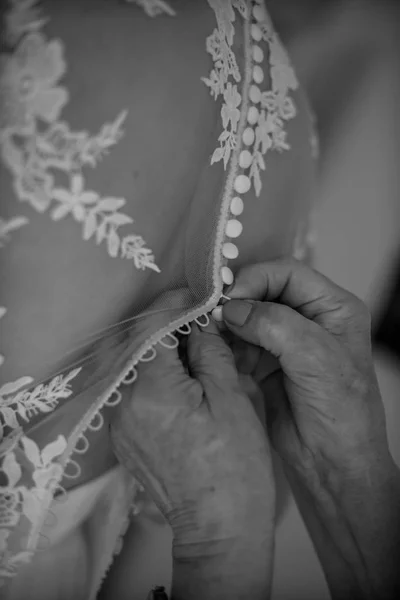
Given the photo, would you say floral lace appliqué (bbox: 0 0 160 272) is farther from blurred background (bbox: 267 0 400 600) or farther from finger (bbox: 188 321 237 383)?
blurred background (bbox: 267 0 400 600)

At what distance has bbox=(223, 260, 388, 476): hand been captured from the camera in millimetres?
579

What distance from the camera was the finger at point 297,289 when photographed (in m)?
0.62

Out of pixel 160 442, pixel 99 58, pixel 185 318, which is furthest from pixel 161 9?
pixel 160 442

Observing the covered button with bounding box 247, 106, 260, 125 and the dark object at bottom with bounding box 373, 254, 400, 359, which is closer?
the covered button with bounding box 247, 106, 260, 125

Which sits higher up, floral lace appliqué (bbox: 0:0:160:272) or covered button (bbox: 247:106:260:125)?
floral lace appliqué (bbox: 0:0:160:272)

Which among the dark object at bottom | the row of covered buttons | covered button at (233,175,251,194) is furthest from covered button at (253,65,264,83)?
the dark object at bottom

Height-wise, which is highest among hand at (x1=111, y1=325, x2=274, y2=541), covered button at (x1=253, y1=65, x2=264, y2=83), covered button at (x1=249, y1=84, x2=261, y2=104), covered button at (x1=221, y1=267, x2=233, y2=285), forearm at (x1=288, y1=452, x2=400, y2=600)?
covered button at (x1=253, y1=65, x2=264, y2=83)

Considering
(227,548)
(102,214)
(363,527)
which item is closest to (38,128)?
(102,214)

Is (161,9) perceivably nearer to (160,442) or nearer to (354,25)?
(160,442)

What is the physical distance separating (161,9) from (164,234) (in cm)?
23

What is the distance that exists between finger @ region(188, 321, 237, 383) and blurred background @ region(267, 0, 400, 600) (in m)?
0.51

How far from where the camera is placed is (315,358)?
22.9 inches

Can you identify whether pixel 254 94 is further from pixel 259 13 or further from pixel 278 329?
pixel 278 329

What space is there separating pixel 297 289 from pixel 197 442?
24 cm
